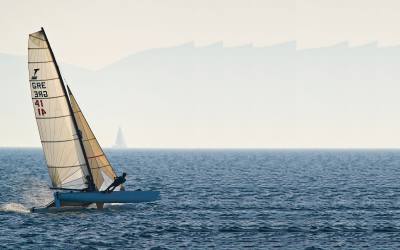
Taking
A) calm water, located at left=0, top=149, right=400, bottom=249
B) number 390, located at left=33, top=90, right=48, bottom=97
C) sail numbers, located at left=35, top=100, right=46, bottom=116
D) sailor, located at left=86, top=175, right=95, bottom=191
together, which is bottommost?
calm water, located at left=0, top=149, right=400, bottom=249

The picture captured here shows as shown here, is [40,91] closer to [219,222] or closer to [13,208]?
[13,208]

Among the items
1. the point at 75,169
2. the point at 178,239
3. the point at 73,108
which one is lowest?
the point at 178,239

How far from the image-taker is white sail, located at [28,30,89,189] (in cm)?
4834

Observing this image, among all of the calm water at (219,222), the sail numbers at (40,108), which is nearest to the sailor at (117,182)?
the calm water at (219,222)

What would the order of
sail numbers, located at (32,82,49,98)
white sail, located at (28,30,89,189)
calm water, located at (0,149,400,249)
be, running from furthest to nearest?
sail numbers, located at (32,82,49,98) → white sail, located at (28,30,89,189) → calm water, located at (0,149,400,249)

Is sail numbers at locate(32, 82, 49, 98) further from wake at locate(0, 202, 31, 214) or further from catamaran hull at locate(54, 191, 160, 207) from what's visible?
wake at locate(0, 202, 31, 214)

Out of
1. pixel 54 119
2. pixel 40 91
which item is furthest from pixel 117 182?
pixel 40 91

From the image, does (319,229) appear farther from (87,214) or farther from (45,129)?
(45,129)

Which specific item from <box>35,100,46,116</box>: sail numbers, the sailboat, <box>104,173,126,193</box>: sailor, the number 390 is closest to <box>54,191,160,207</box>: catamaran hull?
the sailboat

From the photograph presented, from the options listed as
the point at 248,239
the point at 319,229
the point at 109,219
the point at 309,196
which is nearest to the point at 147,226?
the point at 109,219

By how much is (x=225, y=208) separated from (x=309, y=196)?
1452 centimetres

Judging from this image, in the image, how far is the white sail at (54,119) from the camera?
4834cm

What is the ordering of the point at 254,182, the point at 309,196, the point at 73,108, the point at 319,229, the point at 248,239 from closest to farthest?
the point at 248,239
the point at 319,229
the point at 73,108
the point at 309,196
the point at 254,182

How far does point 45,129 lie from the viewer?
164 feet
